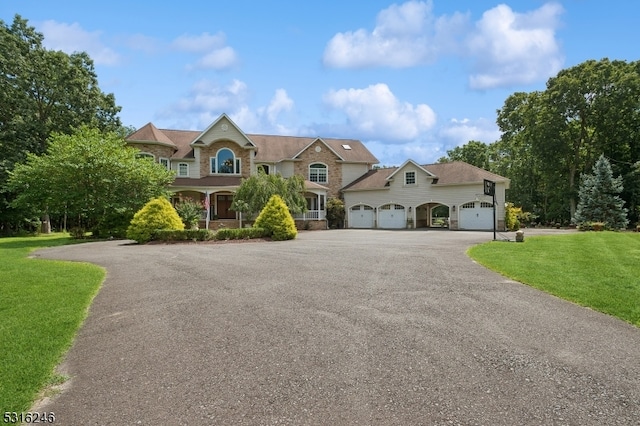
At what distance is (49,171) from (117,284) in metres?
17.1

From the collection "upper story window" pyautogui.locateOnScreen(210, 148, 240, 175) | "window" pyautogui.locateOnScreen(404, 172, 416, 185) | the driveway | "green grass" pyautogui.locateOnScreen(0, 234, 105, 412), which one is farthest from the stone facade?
the driveway

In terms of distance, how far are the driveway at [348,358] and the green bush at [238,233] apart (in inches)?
447

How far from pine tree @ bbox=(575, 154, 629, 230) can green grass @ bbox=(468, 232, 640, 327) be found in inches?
651

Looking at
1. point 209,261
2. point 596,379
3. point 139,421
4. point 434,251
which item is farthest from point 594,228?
point 139,421

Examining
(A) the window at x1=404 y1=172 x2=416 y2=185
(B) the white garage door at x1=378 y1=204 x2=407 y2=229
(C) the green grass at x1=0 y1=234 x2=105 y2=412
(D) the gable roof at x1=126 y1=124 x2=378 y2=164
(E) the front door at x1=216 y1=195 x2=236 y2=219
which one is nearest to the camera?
(C) the green grass at x1=0 y1=234 x2=105 y2=412

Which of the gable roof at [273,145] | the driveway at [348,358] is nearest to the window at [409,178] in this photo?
the gable roof at [273,145]

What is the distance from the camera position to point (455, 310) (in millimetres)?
6332

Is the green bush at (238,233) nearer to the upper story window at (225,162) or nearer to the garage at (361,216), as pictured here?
the upper story window at (225,162)

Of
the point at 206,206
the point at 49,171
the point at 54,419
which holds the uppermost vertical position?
the point at 49,171

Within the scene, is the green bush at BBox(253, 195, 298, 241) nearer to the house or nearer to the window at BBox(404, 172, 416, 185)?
the house

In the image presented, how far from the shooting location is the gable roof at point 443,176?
30.5m

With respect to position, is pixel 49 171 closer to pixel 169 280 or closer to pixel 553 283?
pixel 169 280

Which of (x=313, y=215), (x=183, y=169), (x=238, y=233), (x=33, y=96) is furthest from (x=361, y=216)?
(x=33, y=96)

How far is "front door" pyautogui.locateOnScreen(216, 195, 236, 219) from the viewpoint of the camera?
32781mm
